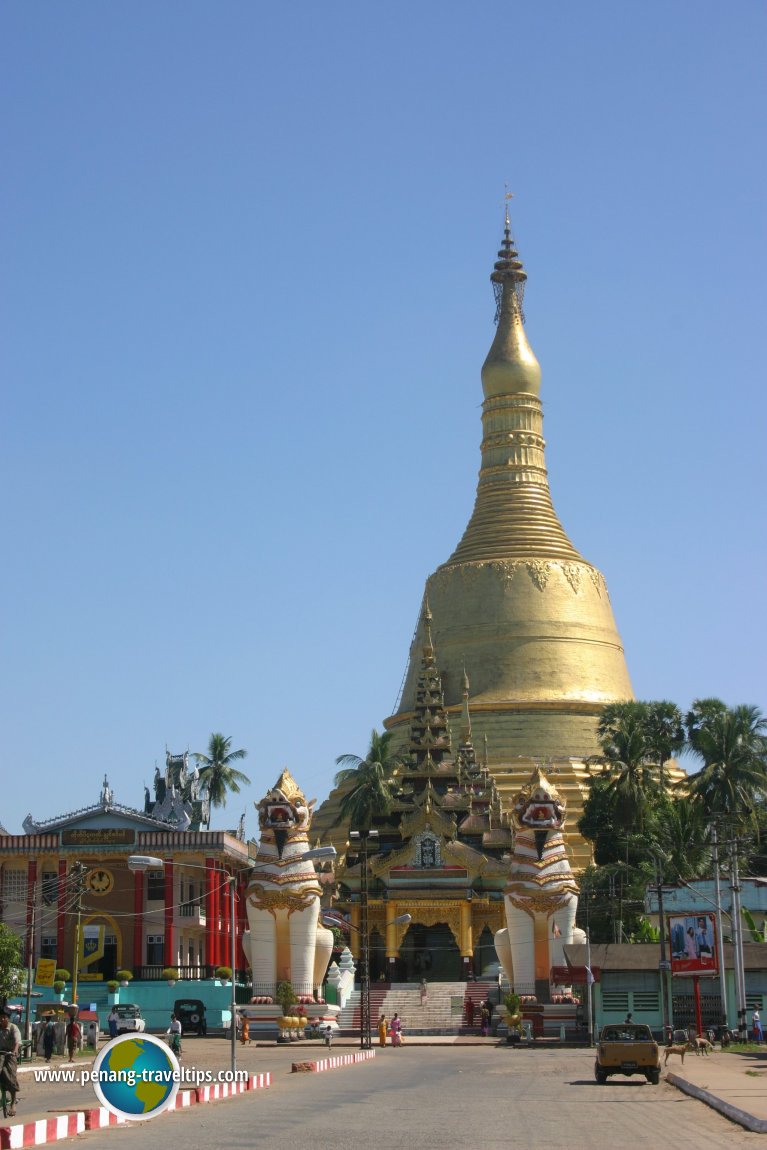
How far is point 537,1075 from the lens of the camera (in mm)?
35219

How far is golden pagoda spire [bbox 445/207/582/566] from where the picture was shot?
9062 centimetres

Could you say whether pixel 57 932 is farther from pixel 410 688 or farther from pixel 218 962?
pixel 410 688

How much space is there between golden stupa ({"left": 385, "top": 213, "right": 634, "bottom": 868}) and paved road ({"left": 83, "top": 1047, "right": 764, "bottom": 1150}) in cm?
4502

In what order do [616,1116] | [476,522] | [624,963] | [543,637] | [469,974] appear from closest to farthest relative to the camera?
[616,1116], [624,963], [469,974], [543,637], [476,522]

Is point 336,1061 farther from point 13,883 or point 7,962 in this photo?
point 13,883

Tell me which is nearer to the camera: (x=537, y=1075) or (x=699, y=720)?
(x=537, y=1075)

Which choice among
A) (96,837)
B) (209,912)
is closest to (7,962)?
(96,837)

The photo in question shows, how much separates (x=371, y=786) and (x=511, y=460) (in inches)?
961

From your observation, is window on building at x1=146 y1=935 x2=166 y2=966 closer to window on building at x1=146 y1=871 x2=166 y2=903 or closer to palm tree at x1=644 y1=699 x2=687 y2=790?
window on building at x1=146 y1=871 x2=166 y2=903

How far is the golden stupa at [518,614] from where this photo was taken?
267ft

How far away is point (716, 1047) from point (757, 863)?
94.8 ft

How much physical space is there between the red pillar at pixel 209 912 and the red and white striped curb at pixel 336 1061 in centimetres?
2324

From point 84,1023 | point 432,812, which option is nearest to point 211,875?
point 432,812

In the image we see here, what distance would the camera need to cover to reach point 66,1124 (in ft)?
67.2
